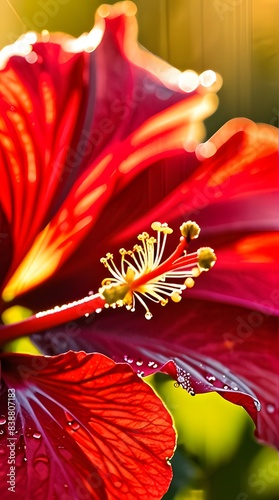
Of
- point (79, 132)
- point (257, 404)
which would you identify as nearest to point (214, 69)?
point (79, 132)

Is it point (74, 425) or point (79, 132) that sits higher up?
point (79, 132)

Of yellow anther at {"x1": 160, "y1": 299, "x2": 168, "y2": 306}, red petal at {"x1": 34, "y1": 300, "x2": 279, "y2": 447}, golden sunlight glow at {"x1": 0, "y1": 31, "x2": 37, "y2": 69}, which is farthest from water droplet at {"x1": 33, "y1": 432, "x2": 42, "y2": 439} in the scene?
golden sunlight glow at {"x1": 0, "y1": 31, "x2": 37, "y2": 69}

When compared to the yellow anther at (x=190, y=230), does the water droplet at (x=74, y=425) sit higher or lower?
lower

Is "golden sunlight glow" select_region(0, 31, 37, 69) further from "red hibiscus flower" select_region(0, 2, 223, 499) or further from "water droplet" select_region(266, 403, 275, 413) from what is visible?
"water droplet" select_region(266, 403, 275, 413)

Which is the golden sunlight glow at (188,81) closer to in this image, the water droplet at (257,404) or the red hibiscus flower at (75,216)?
the red hibiscus flower at (75,216)

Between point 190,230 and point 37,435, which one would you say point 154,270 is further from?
point 37,435

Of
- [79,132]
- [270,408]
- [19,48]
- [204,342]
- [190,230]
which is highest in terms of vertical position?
[19,48]

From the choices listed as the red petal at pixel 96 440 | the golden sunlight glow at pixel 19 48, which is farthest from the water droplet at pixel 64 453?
the golden sunlight glow at pixel 19 48
